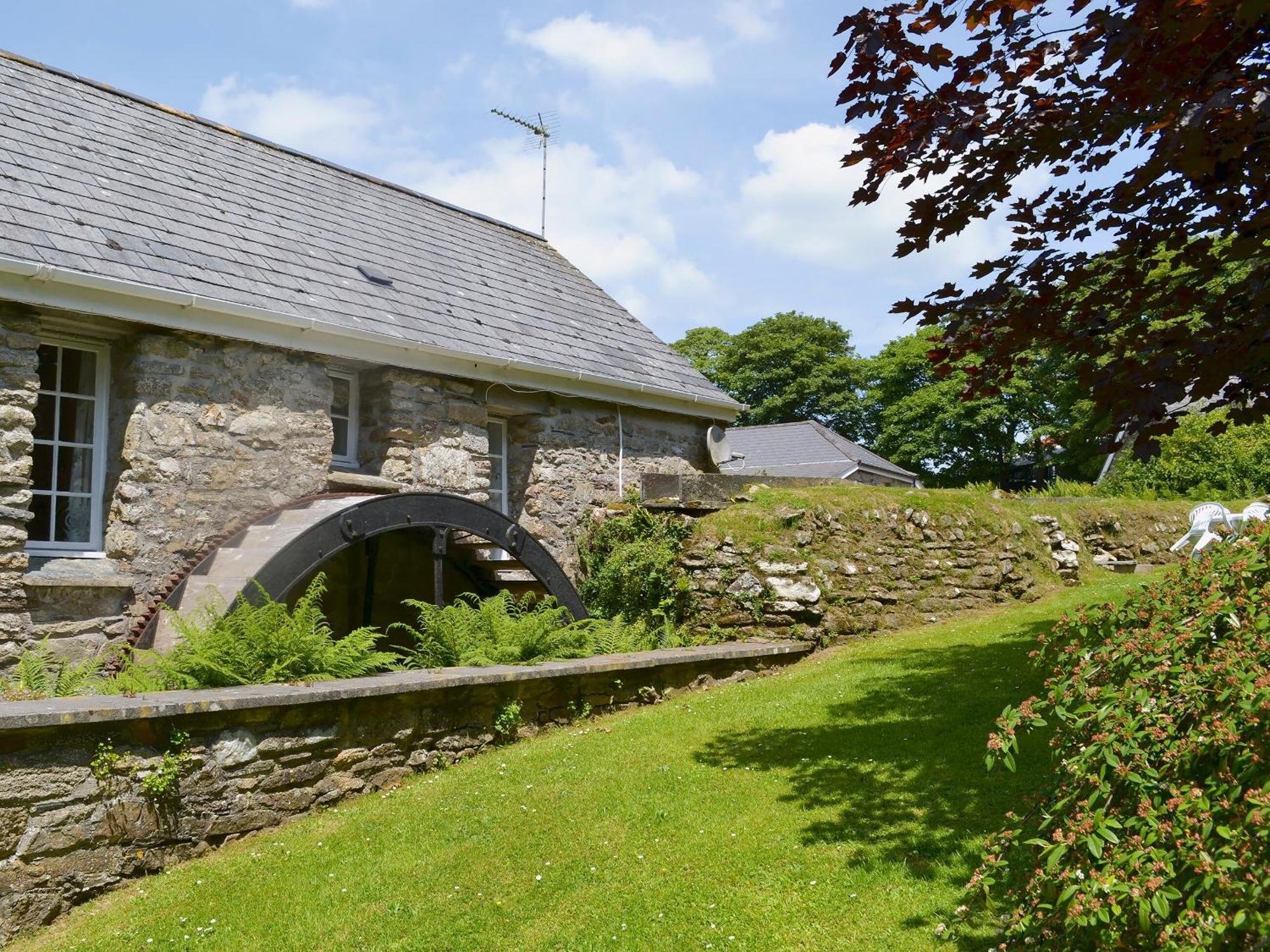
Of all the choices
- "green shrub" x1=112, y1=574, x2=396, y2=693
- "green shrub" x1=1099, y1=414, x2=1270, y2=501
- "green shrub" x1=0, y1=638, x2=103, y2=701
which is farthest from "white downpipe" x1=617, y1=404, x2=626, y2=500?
"green shrub" x1=1099, y1=414, x2=1270, y2=501

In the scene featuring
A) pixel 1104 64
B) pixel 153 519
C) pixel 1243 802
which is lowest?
pixel 1243 802

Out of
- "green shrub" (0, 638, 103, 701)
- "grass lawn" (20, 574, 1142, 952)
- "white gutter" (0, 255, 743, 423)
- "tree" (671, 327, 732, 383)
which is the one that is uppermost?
"tree" (671, 327, 732, 383)

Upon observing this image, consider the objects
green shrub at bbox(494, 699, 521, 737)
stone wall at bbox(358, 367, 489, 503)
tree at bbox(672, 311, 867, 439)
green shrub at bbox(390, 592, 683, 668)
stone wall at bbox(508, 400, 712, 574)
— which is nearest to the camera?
green shrub at bbox(494, 699, 521, 737)

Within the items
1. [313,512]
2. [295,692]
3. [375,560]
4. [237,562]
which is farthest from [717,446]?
[295,692]

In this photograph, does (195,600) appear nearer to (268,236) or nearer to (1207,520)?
Answer: (268,236)

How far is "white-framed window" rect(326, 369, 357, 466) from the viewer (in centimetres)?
930

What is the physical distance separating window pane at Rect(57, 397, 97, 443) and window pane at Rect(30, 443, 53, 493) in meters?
0.14

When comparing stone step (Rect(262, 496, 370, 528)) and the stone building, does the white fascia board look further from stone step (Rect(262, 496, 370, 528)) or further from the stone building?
stone step (Rect(262, 496, 370, 528))

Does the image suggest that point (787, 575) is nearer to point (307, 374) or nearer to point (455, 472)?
point (455, 472)

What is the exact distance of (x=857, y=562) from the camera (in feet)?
35.4

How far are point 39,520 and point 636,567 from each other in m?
5.34

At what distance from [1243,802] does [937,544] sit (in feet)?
29.5

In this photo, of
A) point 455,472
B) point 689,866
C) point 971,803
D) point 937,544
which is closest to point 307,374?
point 455,472

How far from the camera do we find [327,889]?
4812 millimetres
